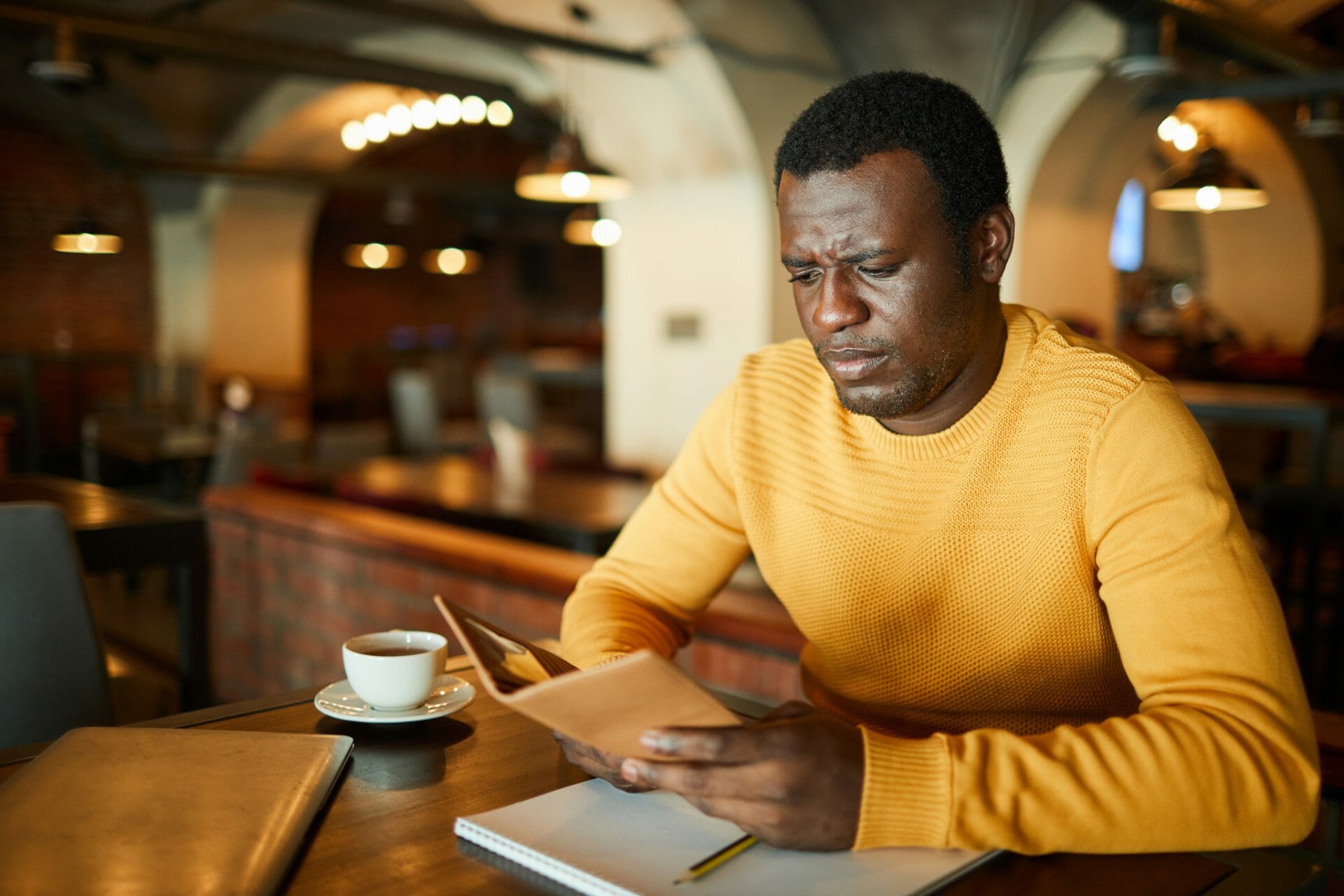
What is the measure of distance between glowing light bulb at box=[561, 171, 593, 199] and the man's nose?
11.6ft

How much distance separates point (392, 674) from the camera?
116 centimetres

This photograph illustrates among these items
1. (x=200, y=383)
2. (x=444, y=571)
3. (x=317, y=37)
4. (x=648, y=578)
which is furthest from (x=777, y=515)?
(x=200, y=383)

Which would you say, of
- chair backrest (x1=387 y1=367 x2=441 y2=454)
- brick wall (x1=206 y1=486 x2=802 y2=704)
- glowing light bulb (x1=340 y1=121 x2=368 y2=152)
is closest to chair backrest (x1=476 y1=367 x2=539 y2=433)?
chair backrest (x1=387 y1=367 x2=441 y2=454)

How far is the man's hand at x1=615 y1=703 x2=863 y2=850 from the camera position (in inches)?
32.8

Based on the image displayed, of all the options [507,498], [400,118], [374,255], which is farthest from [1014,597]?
[374,255]

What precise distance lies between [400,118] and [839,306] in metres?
7.82

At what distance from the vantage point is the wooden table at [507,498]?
3322mm

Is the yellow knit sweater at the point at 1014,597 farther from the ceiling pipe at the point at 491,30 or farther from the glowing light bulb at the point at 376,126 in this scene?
the glowing light bulb at the point at 376,126

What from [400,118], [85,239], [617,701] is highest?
[400,118]

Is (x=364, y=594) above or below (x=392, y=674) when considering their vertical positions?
below

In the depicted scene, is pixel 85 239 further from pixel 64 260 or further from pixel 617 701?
pixel 617 701

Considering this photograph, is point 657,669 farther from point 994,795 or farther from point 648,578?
point 648,578

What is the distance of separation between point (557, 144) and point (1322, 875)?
4.23m

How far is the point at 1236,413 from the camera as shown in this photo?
429 cm
